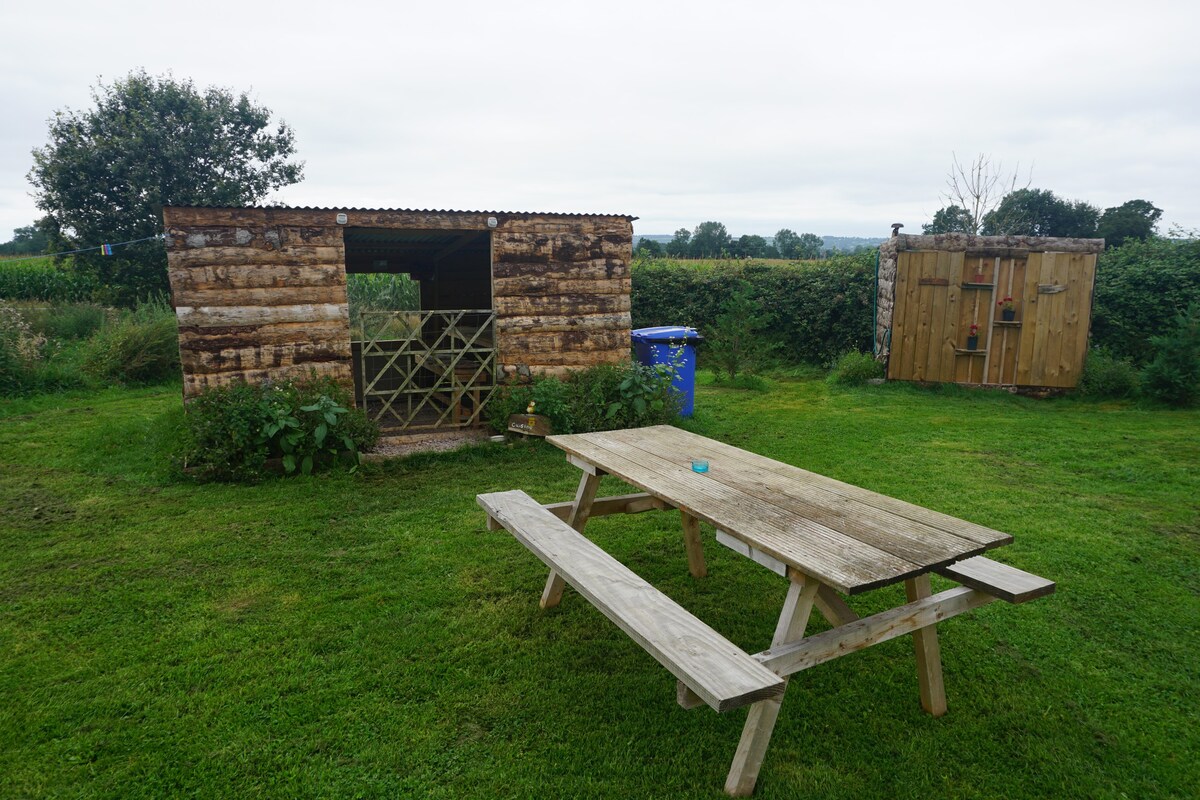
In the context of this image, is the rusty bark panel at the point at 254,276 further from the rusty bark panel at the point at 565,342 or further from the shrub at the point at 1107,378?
the shrub at the point at 1107,378

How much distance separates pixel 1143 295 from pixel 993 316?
226 cm

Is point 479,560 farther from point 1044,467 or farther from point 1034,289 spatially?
point 1034,289

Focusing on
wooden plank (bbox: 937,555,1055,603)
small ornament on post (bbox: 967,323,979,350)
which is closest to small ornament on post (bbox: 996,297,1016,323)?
small ornament on post (bbox: 967,323,979,350)

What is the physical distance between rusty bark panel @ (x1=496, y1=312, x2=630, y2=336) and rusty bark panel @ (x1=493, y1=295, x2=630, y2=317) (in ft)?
0.16

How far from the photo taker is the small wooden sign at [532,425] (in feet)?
25.4

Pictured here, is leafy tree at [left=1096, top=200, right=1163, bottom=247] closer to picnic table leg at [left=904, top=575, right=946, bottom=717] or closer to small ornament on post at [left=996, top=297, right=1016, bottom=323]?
small ornament on post at [left=996, top=297, right=1016, bottom=323]

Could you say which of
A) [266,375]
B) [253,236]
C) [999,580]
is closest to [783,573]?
[999,580]

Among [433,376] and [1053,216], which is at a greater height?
[1053,216]

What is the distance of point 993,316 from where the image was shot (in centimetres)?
1086

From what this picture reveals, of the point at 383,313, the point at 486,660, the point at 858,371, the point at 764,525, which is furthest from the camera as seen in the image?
the point at 858,371

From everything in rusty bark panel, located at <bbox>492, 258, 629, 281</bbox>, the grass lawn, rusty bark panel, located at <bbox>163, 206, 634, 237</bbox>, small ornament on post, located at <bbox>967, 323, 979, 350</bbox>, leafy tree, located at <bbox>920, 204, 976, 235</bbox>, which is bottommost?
the grass lawn

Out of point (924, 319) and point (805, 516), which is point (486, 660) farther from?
point (924, 319)

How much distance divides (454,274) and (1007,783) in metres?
11.4

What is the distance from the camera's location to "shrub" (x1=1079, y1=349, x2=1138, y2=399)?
10203 mm
